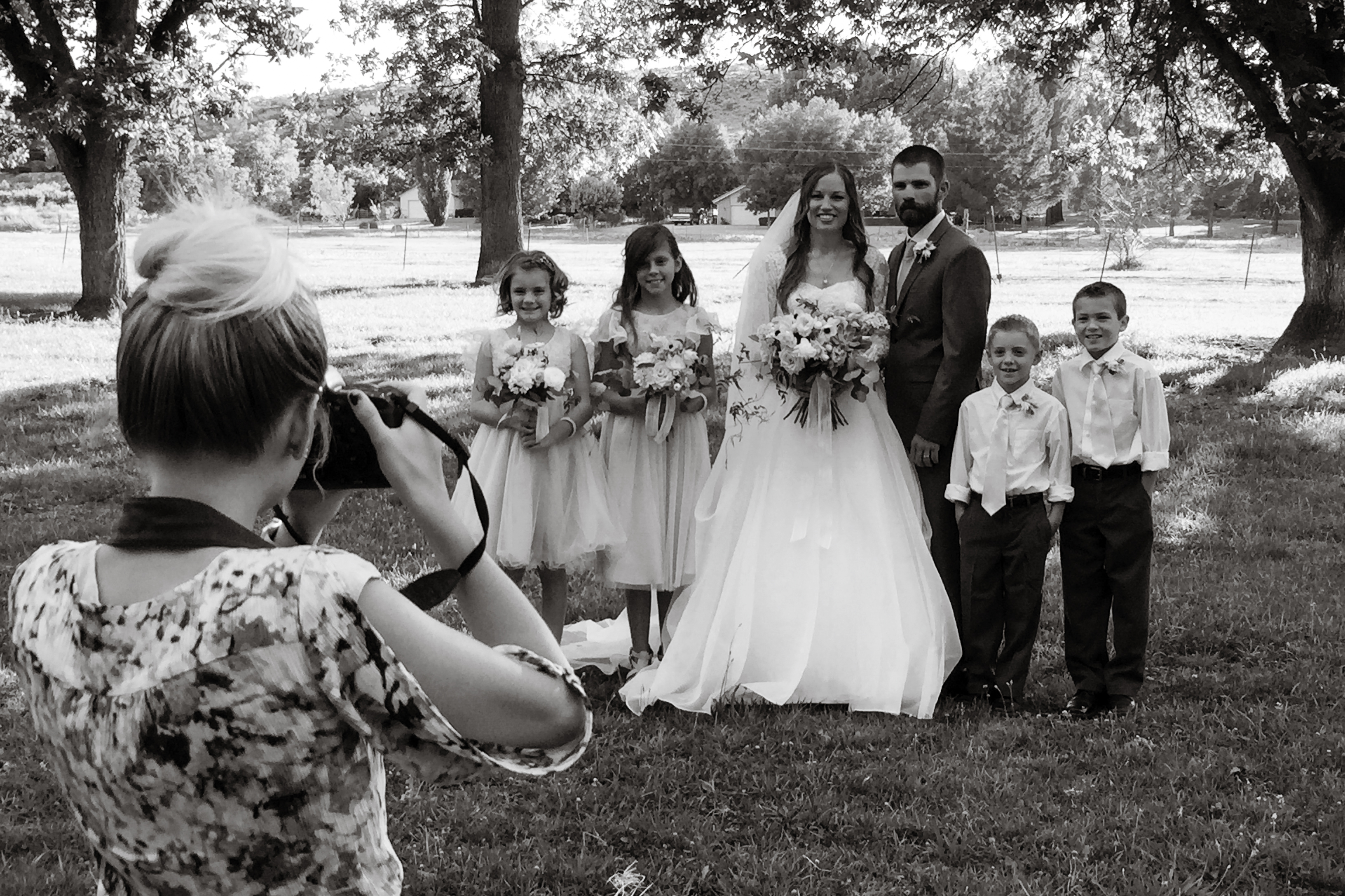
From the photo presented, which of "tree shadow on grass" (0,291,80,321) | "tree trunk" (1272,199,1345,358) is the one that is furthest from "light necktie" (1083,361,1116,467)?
"tree shadow on grass" (0,291,80,321)

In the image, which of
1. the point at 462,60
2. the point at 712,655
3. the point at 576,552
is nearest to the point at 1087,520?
the point at 712,655

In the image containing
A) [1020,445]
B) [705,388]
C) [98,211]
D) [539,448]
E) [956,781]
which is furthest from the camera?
[98,211]

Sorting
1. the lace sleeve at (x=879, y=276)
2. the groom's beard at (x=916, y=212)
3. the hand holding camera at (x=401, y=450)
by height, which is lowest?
the hand holding camera at (x=401, y=450)

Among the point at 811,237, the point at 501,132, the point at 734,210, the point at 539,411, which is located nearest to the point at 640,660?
the point at 539,411

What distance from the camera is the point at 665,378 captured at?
6.00 metres

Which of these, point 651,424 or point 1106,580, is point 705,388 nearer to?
point 651,424

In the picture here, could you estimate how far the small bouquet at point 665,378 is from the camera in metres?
6.02

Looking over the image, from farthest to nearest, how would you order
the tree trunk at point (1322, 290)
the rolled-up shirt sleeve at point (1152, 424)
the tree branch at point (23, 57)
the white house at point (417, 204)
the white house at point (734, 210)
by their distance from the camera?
the white house at point (417, 204), the white house at point (734, 210), the tree branch at point (23, 57), the tree trunk at point (1322, 290), the rolled-up shirt sleeve at point (1152, 424)

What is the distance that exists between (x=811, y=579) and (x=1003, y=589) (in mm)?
887

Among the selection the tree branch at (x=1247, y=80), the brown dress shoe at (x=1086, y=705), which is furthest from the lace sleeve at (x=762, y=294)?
the tree branch at (x=1247, y=80)

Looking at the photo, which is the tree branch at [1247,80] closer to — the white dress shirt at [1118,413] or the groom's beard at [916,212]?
the groom's beard at [916,212]

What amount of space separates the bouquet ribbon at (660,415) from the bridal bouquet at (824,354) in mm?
528

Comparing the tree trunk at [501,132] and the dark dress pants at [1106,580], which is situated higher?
the tree trunk at [501,132]

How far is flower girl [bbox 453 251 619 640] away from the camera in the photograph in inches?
234
